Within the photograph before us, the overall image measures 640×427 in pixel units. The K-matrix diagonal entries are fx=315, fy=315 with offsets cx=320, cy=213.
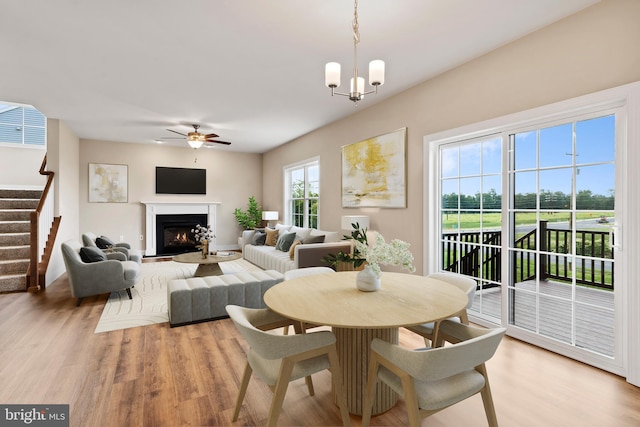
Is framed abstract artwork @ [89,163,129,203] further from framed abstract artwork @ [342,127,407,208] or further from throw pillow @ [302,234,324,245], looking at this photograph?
framed abstract artwork @ [342,127,407,208]

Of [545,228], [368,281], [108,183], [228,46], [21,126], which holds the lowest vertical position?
[368,281]

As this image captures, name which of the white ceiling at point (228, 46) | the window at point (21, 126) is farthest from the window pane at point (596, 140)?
the window at point (21, 126)

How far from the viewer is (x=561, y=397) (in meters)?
2.12

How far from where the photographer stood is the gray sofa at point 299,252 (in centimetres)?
461

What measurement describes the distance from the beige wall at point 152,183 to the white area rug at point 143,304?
7.51 ft

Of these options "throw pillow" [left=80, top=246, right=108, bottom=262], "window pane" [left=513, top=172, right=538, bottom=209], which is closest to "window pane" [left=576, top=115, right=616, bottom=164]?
"window pane" [left=513, top=172, right=538, bottom=209]

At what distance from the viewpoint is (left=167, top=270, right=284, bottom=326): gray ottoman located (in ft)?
11.1

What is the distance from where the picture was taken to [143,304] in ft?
13.3

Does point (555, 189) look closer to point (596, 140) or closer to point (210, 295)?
point (596, 140)

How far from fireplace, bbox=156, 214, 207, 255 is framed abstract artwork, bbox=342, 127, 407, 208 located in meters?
4.70

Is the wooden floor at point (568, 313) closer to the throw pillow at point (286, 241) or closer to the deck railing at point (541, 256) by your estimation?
the deck railing at point (541, 256)

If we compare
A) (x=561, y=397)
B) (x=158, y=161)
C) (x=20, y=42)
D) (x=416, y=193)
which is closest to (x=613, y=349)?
(x=561, y=397)

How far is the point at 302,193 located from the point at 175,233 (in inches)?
140

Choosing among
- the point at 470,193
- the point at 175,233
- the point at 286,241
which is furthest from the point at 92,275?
the point at 470,193
